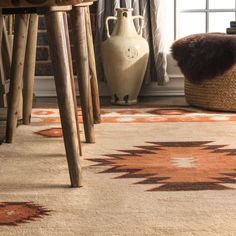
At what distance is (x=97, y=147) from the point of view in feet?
8.50

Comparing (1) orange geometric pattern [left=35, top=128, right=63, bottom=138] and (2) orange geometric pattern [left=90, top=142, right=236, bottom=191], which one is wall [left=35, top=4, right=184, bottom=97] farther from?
(2) orange geometric pattern [left=90, top=142, right=236, bottom=191]

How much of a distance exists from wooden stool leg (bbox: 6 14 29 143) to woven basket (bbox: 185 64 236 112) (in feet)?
4.19

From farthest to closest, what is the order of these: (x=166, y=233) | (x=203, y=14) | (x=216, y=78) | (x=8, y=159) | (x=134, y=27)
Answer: (x=203, y=14)
(x=134, y=27)
(x=216, y=78)
(x=8, y=159)
(x=166, y=233)

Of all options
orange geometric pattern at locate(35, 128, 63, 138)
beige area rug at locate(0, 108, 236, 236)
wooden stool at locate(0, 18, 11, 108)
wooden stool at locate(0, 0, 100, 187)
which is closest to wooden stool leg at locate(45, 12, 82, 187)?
wooden stool at locate(0, 0, 100, 187)

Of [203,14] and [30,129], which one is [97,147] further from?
[203,14]

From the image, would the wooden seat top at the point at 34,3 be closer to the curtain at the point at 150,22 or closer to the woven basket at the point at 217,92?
the woven basket at the point at 217,92

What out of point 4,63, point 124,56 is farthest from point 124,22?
point 4,63

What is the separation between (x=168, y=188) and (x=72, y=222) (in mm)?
419

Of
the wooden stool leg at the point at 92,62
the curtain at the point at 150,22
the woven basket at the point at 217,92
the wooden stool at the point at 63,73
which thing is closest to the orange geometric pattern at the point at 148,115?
the woven basket at the point at 217,92

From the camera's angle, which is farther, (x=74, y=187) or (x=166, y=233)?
(x=74, y=187)

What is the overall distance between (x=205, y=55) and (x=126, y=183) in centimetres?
161

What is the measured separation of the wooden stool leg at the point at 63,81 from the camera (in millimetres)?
1955

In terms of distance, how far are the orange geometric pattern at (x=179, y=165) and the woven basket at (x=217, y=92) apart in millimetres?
929

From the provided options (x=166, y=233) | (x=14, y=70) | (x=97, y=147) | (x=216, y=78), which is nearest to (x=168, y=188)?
(x=166, y=233)
